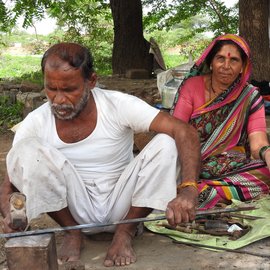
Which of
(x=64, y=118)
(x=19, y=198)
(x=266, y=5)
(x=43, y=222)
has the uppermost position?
(x=266, y=5)

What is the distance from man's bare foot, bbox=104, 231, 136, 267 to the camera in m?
2.81

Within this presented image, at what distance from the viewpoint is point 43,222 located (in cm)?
365

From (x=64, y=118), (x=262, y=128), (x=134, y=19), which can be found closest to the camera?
(x=64, y=118)

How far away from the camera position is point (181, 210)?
2418mm

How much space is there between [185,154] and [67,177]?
64cm

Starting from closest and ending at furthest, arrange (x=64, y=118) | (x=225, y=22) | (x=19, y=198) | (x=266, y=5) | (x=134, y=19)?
1. (x=19, y=198)
2. (x=64, y=118)
3. (x=266, y=5)
4. (x=134, y=19)
5. (x=225, y=22)

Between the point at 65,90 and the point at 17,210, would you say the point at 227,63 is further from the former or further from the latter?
the point at 17,210

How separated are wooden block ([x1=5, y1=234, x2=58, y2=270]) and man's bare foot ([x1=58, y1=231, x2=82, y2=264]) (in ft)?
2.75

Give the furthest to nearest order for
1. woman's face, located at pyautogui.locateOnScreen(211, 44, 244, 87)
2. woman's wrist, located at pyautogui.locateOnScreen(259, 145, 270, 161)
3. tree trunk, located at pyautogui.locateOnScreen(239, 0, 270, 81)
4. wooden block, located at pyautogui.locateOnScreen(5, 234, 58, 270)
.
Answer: tree trunk, located at pyautogui.locateOnScreen(239, 0, 270, 81) < woman's face, located at pyautogui.locateOnScreen(211, 44, 244, 87) < woman's wrist, located at pyautogui.locateOnScreen(259, 145, 270, 161) < wooden block, located at pyautogui.locateOnScreen(5, 234, 58, 270)

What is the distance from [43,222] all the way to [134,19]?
576 centimetres

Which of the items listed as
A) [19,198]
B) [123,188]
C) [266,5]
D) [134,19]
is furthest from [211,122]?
[134,19]

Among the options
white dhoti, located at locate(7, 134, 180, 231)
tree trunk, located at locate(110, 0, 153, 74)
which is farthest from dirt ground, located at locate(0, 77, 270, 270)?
tree trunk, located at locate(110, 0, 153, 74)

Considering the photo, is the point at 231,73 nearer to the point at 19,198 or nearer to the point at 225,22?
the point at 19,198

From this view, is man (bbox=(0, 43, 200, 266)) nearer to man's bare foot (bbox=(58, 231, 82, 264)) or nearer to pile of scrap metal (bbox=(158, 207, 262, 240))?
man's bare foot (bbox=(58, 231, 82, 264))
